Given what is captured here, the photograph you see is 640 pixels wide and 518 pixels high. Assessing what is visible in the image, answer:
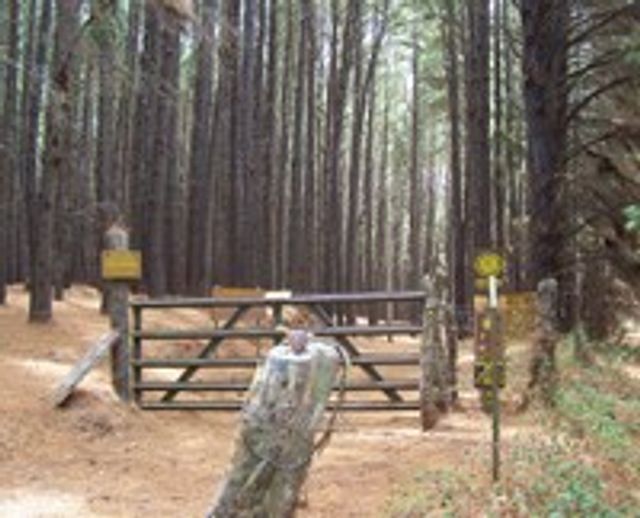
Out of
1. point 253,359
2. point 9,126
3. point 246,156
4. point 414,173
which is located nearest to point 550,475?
point 253,359

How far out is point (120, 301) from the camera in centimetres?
1034

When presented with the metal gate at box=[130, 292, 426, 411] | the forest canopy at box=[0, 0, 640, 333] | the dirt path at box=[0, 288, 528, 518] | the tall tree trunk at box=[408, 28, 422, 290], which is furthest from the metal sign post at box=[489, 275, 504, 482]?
the tall tree trunk at box=[408, 28, 422, 290]

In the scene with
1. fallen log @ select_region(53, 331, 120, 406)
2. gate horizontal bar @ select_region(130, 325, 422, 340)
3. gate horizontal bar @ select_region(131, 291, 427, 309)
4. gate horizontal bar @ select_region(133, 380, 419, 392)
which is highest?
gate horizontal bar @ select_region(131, 291, 427, 309)

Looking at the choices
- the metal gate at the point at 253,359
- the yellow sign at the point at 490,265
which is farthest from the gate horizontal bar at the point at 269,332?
the yellow sign at the point at 490,265

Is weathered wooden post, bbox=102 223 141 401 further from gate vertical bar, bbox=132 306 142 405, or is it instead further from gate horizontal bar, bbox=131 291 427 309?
gate horizontal bar, bbox=131 291 427 309

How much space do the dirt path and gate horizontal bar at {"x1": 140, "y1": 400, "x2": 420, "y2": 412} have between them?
0.13 meters

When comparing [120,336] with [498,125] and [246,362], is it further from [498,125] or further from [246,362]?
[498,125]

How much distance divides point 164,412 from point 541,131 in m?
6.73

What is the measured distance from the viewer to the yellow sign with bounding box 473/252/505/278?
741 cm

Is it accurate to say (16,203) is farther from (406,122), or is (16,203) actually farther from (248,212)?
(406,122)

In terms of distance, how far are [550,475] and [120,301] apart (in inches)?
216

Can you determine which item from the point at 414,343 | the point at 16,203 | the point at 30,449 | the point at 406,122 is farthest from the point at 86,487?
the point at 406,122

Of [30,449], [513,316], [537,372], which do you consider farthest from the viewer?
[513,316]

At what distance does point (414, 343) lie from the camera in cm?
2941
